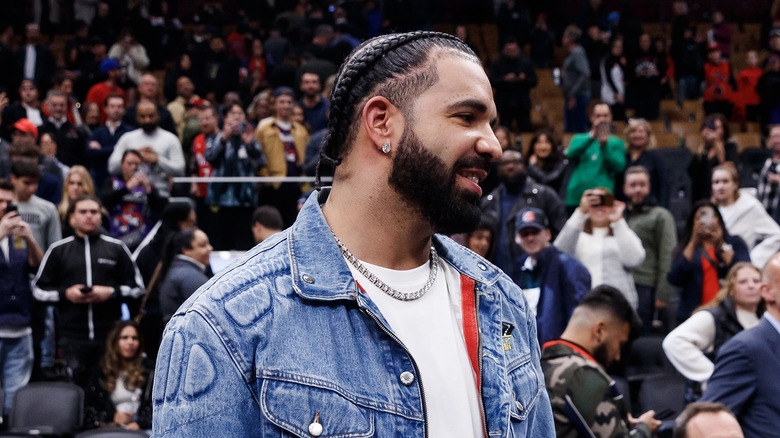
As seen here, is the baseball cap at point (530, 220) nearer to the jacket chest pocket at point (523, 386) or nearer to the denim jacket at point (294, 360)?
the jacket chest pocket at point (523, 386)

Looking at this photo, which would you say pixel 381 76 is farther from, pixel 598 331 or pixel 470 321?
pixel 598 331

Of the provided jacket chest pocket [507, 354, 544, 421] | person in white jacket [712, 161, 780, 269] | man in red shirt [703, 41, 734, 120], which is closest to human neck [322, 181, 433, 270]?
jacket chest pocket [507, 354, 544, 421]

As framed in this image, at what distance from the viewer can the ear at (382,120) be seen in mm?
1678

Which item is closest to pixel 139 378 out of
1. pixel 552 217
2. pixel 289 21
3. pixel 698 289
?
pixel 552 217

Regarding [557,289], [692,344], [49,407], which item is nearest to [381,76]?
[692,344]

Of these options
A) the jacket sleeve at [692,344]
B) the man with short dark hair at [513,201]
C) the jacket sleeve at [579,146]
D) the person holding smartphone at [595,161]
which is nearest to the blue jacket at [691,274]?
the man with short dark hair at [513,201]

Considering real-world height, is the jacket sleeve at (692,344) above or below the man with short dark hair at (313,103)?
below

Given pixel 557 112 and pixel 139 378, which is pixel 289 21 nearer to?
pixel 557 112

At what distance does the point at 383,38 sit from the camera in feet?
5.71

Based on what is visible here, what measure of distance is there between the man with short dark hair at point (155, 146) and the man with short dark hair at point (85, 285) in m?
1.59

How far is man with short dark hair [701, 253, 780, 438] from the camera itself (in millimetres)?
4109

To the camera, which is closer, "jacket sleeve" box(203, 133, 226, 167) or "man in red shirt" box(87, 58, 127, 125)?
"jacket sleeve" box(203, 133, 226, 167)

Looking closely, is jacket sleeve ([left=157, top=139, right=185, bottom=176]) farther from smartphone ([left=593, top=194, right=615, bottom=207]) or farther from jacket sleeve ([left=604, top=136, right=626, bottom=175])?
smartphone ([left=593, top=194, right=615, bottom=207])

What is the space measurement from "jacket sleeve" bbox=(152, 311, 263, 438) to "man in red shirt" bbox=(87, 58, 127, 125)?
1041 cm
